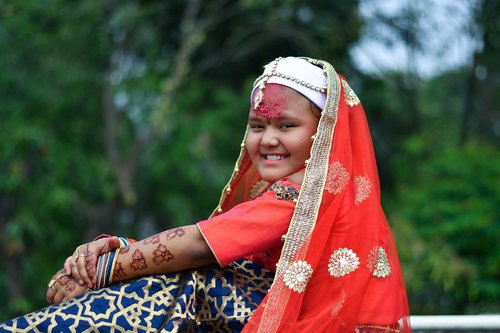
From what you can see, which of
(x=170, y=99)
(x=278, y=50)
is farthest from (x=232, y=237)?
(x=278, y=50)

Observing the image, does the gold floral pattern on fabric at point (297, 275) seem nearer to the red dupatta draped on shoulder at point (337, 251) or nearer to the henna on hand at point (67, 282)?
the red dupatta draped on shoulder at point (337, 251)

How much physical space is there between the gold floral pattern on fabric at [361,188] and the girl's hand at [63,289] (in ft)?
2.93

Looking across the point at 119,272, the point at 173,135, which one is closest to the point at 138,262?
the point at 119,272

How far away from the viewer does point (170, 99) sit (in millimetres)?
7930

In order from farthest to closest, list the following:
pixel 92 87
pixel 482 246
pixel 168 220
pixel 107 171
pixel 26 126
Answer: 1. pixel 168 220
2. pixel 92 87
3. pixel 107 171
4. pixel 26 126
5. pixel 482 246

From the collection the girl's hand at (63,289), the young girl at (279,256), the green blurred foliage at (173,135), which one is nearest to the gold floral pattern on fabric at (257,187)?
the young girl at (279,256)

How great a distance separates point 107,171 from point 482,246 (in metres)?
4.05

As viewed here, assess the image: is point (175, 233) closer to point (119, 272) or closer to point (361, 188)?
point (119, 272)

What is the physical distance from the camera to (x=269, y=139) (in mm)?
2207

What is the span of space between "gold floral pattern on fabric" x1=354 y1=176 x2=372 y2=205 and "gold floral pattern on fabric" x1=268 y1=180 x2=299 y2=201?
8.2 inches

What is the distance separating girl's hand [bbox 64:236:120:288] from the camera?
2.01 meters

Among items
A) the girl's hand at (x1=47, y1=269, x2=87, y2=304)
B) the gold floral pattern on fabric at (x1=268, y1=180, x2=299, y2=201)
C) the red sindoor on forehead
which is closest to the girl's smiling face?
the red sindoor on forehead

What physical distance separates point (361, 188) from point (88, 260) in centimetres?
89

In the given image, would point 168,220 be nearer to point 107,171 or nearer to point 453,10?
point 107,171
